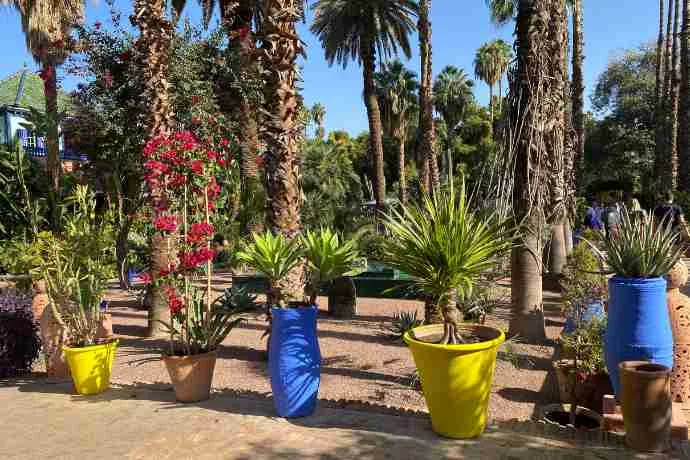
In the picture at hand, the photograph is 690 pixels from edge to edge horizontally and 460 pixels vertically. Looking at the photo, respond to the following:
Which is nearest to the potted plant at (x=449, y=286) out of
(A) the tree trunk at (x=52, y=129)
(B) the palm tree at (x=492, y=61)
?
(A) the tree trunk at (x=52, y=129)

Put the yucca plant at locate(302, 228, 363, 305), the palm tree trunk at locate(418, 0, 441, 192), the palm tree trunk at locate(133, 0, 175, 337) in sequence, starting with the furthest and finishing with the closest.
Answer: the palm tree trunk at locate(418, 0, 441, 192)
the palm tree trunk at locate(133, 0, 175, 337)
the yucca plant at locate(302, 228, 363, 305)

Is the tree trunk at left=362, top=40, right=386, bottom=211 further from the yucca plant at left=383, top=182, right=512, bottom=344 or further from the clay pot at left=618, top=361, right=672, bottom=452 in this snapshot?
the clay pot at left=618, top=361, right=672, bottom=452

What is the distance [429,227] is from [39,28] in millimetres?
17202

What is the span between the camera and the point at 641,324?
3.91m

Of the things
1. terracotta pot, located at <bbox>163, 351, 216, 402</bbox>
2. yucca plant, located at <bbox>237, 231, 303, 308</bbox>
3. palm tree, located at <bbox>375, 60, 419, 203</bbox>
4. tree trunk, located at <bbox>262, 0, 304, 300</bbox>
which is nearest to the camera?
yucca plant, located at <bbox>237, 231, 303, 308</bbox>

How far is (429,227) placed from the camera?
12.6ft

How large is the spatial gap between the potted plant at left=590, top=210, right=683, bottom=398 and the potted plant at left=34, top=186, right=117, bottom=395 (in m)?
4.49

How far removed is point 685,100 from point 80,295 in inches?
770

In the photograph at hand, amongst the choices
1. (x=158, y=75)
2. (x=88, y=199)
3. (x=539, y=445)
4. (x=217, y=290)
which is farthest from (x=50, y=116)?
(x=539, y=445)

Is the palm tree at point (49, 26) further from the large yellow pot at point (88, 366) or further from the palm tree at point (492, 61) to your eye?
the palm tree at point (492, 61)

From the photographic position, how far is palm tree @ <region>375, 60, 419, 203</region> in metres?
34.0

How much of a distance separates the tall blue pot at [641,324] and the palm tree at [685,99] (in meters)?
17.2

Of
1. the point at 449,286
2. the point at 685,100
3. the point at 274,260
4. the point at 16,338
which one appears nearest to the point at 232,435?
the point at 274,260

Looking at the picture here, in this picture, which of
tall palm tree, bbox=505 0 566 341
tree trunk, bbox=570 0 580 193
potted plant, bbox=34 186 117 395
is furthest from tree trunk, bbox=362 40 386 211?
potted plant, bbox=34 186 117 395
